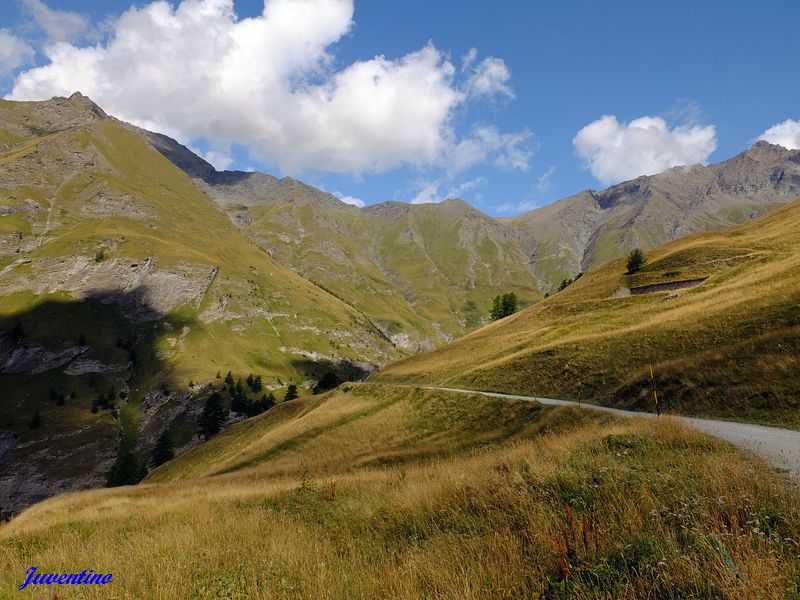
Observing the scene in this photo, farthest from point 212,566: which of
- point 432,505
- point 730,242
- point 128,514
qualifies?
point 730,242

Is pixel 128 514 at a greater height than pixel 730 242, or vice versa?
pixel 730 242

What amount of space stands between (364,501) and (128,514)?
9.22m

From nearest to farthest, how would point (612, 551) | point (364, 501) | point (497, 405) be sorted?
1. point (612, 551)
2. point (364, 501)
3. point (497, 405)

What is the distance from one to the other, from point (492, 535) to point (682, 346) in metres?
26.6

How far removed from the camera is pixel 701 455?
8.98 metres

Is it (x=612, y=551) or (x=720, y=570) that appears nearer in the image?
(x=720, y=570)

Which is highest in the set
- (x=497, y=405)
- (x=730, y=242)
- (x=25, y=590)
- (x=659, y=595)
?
(x=730, y=242)

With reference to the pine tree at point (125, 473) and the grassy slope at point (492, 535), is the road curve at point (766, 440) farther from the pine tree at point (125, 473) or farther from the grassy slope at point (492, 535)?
the pine tree at point (125, 473)

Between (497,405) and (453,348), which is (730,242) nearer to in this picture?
(453,348)

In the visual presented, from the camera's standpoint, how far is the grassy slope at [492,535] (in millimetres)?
4992
